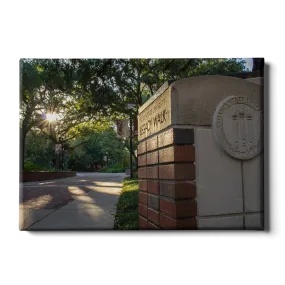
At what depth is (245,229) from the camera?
1.46 m

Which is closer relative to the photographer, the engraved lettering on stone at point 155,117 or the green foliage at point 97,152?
the engraved lettering on stone at point 155,117

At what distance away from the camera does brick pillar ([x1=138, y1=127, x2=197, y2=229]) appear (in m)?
1.42

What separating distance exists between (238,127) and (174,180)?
0.46 metres

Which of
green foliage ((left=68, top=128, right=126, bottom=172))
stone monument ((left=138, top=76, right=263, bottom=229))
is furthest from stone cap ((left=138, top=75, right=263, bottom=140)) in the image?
green foliage ((left=68, top=128, right=126, bottom=172))

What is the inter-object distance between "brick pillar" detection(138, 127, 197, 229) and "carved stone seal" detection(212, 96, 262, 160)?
0.58 feet

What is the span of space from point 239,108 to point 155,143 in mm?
561

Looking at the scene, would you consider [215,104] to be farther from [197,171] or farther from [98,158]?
[98,158]

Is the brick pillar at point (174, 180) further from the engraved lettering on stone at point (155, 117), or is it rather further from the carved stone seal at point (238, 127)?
the carved stone seal at point (238, 127)

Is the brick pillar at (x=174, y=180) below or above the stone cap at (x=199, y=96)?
below

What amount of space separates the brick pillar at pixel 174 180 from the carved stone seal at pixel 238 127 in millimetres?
176

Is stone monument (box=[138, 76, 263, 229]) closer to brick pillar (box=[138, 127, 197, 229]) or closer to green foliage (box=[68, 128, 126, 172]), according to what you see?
brick pillar (box=[138, 127, 197, 229])

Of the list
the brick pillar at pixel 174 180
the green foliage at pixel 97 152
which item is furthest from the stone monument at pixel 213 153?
the green foliage at pixel 97 152

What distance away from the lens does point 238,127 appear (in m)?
1.48

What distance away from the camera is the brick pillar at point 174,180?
56.0 inches
